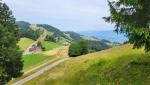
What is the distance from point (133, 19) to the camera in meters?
26.2

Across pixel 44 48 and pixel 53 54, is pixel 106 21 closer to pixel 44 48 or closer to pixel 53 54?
pixel 53 54

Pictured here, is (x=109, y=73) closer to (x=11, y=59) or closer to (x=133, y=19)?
(x=133, y=19)

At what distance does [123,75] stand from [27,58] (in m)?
96.5

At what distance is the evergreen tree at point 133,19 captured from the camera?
993 inches

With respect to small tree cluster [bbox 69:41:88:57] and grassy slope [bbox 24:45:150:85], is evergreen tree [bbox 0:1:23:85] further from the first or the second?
grassy slope [bbox 24:45:150:85]

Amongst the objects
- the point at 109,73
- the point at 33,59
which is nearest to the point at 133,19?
the point at 109,73

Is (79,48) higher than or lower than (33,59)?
higher

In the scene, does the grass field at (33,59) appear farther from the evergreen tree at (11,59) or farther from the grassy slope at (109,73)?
the grassy slope at (109,73)

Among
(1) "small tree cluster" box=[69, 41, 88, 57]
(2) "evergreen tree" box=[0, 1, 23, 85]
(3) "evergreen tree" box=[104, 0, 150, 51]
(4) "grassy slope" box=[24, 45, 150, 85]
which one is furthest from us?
(1) "small tree cluster" box=[69, 41, 88, 57]

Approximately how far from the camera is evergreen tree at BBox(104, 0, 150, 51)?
82.7 feet

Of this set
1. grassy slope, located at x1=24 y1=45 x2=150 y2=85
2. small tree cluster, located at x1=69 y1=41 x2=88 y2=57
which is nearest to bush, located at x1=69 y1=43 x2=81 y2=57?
small tree cluster, located at x1=69 y1=41 x2=88 y2=57

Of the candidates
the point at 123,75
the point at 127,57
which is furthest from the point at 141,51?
the point at 123,75

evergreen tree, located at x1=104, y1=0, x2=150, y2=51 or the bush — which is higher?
evergreen tree, located at x1=104, y1=0, x2=150, y2=51

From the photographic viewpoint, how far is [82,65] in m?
45.2
